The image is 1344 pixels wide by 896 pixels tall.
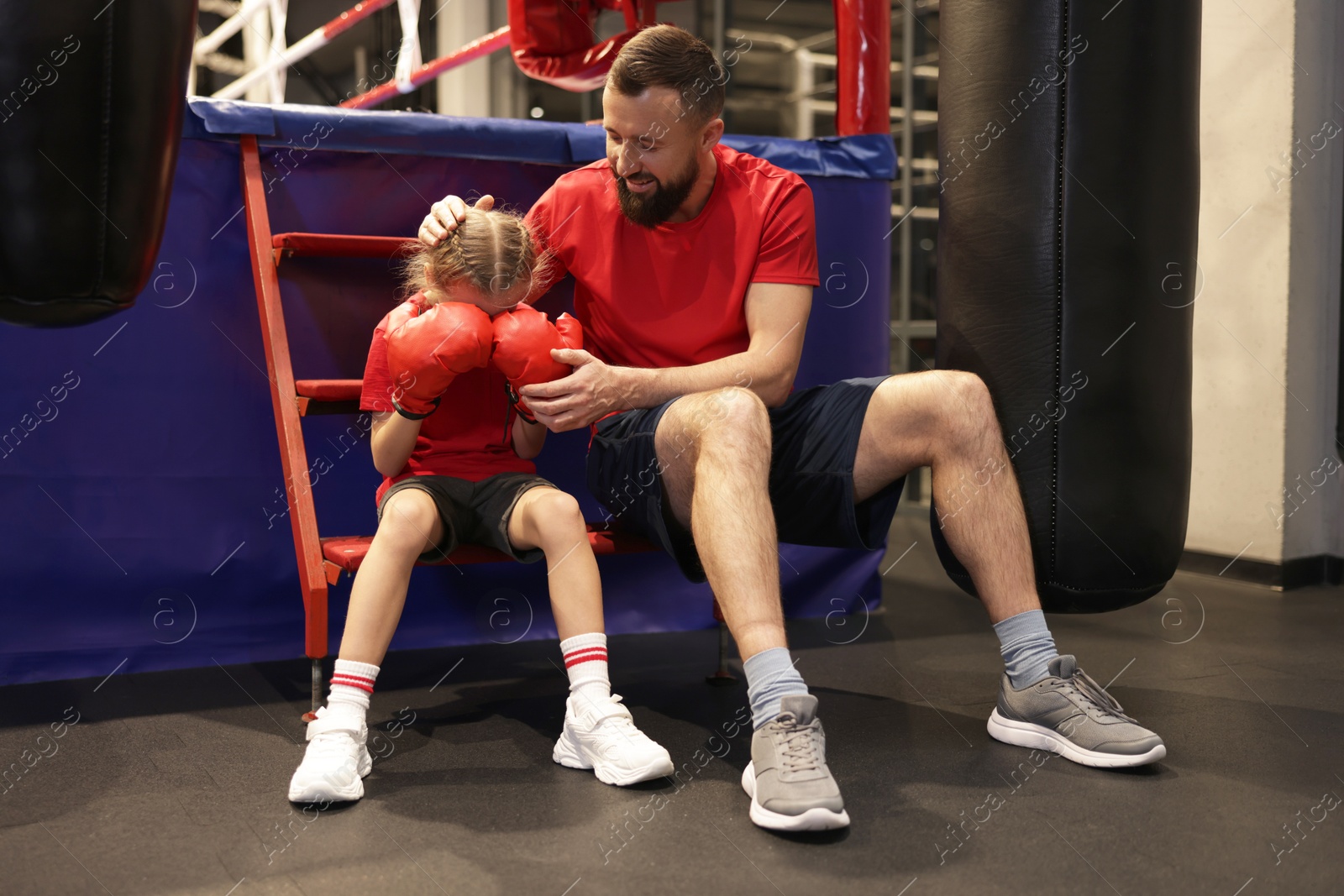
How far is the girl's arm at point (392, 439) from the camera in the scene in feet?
5.66

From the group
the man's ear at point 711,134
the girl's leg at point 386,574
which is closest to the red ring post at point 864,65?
the man's ear at point 711,134

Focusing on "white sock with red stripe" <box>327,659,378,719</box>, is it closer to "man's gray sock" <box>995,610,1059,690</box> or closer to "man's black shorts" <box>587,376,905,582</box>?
"man's black shorts" <box>587,376,905,582</box>

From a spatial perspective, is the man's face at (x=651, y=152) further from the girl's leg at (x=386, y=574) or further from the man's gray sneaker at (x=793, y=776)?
the man's gray sneaker at (x=793, y=776)

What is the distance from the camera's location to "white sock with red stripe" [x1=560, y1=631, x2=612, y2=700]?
1605 mm

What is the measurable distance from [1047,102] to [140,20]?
117 centimetres

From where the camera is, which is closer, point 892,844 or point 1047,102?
point 892,844

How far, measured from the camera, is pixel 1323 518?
3.12 metres

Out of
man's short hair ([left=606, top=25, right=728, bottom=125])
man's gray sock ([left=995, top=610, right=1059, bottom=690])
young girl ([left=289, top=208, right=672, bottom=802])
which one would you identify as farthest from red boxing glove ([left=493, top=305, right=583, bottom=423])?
man's gray sock ([left=995, top=610, right=1059, bottom=690])

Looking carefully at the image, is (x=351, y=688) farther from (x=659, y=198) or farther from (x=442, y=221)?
(x=659, y=198)

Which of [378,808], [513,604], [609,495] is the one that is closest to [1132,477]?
[609,495]

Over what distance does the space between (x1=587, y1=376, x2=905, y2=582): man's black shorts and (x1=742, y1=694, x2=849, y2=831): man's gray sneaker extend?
1.16ft

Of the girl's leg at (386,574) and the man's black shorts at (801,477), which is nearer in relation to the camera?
the girl's leg at (386,574)

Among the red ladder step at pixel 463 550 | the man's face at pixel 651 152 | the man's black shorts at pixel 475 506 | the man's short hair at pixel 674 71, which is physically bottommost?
the red ladder step at pixel 463 550

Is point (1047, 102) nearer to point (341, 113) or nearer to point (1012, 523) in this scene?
point (1012, 523)
